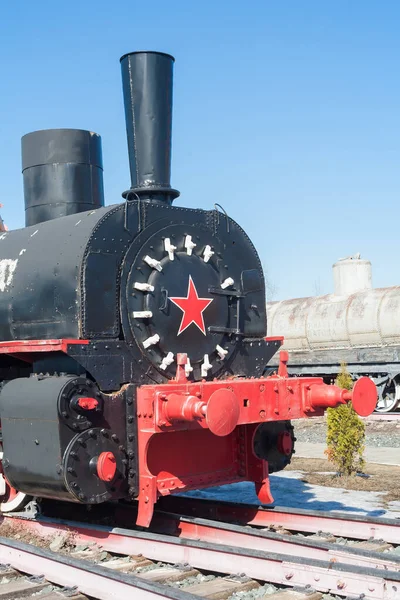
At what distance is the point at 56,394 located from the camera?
5.17 metres

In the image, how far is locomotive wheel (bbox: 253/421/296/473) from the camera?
21.6 feet

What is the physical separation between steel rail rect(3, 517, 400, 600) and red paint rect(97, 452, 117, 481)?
1.74 feet

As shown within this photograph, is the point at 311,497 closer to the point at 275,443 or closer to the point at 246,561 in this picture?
the point at 275,443

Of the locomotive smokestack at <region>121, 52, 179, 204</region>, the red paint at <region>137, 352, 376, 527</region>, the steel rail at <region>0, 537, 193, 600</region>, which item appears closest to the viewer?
the steel rail at <region>0, 537, 193, 600</region>

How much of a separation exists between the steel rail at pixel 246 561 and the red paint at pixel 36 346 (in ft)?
4.59

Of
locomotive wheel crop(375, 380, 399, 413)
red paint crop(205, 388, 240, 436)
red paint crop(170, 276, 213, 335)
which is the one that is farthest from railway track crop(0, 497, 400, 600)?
locomotive wheel crop(375, 380, 399, 413)

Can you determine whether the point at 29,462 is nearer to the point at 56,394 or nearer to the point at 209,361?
the point at 56,394

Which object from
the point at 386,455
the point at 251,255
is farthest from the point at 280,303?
the point at 251,255

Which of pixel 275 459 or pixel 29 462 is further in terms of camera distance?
pixel 275 459

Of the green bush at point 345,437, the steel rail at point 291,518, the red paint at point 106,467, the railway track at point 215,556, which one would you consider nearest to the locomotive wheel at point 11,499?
the railway track at point 215,556

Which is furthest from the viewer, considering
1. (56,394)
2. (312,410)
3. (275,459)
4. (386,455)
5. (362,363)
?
(362,363)

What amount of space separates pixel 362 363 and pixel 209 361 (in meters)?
11.8

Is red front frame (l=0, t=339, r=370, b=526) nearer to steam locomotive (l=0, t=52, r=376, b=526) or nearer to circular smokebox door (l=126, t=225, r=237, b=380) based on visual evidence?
steam locomotive (l=0, t=52, r=376, b=526)

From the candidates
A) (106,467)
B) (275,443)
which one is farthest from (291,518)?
(106,467)
